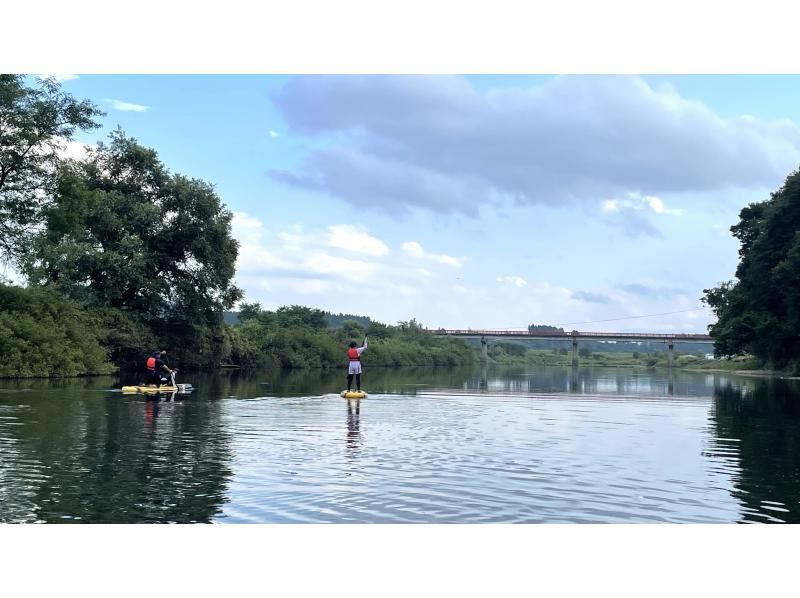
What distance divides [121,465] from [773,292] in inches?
2614

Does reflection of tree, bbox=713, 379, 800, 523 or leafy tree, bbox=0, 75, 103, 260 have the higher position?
leafy tree, bbox=0, 75, 103, 260

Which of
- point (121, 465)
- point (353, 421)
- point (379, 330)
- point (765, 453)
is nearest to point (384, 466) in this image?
point (121, 465)

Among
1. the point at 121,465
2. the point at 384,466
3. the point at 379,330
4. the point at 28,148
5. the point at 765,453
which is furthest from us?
the point at 379,330

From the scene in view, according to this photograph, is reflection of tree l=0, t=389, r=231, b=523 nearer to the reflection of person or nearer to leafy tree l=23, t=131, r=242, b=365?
the reflection of person

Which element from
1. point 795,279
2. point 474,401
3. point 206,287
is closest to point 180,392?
point 474,401

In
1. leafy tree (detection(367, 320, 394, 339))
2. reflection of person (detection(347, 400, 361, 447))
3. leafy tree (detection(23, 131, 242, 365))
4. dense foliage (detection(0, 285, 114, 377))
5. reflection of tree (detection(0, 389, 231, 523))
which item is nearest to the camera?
reflection of tree (detection(0, 389, 231, 523))

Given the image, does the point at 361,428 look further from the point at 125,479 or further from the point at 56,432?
the point at 125,479

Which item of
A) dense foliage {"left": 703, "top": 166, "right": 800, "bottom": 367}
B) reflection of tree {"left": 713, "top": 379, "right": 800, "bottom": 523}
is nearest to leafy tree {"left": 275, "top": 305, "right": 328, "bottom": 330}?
dense foliage {"left": 703, "top": 166, "right": 800, "bottom": 367}

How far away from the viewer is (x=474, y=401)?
34.2 metres

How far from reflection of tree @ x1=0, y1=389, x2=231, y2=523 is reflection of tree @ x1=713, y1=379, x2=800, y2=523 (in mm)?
7724

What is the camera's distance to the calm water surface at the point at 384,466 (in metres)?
10.8

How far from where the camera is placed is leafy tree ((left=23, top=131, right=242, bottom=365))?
198 ft

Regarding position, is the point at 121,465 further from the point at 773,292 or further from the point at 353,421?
the point at 773,292

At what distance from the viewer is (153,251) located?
64750 millimetres
